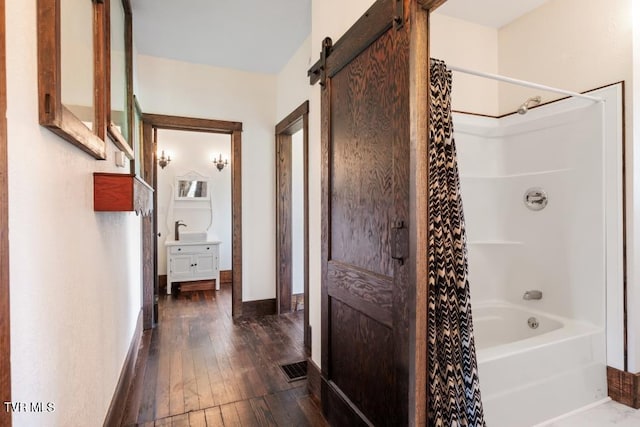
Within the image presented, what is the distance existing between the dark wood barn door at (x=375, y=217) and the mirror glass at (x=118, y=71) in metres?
1.15

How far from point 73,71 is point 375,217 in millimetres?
1246

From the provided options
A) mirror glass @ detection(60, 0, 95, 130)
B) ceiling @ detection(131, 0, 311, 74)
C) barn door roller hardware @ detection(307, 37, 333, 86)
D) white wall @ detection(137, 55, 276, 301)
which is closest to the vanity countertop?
white wall @ detection(137, 55, 276, 301)

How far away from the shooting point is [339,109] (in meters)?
1.86

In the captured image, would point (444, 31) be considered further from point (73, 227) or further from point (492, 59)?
point (73, 227)

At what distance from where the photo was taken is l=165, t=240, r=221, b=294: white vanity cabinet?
4.94 meters

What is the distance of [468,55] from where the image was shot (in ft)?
9.11

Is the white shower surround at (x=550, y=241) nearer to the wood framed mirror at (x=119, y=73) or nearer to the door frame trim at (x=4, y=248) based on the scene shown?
the door frame trim at (x=4, y=248)

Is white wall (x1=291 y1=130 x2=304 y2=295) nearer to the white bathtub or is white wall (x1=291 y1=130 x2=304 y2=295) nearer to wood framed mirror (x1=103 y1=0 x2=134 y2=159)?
wood framed mirror (x1=103 y1=0 x2=134 y2=159)

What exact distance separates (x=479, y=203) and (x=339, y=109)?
1.70 metres

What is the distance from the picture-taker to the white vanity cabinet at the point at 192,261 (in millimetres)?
4938

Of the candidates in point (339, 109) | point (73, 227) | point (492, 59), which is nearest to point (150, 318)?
point (73, 227)

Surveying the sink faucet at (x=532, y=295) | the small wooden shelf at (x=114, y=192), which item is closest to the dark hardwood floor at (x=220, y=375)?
the small wooden shelf at (x=114, y=192)

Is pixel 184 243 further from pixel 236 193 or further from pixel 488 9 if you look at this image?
pixel 488 9

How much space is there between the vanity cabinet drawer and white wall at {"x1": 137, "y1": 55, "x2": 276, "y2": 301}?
5.12ft
